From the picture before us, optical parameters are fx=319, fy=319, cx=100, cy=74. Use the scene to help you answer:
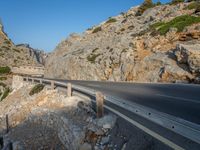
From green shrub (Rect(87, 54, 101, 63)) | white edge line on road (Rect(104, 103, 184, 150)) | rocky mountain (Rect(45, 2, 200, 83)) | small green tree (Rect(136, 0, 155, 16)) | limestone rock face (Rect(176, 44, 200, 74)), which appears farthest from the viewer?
small green tree (Rect(136, 0, 155, 16))

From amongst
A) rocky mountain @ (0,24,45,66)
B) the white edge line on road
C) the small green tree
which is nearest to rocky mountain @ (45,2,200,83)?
the white edge line on road

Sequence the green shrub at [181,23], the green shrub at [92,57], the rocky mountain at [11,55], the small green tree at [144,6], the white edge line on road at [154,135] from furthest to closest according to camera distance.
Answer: the rocky mountain at [11,55], the small green tree at [144,6], the green shrub at [92,57], the green shrub at [181,23], the white edge line on road at [154,135]

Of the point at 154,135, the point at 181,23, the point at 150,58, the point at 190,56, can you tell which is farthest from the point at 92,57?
the point at 154,135

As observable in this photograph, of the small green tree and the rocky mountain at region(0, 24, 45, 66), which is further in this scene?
the rocky mountain at region(0, 24, 45, 66)

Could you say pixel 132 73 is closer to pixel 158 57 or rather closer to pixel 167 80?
pixel 158 57

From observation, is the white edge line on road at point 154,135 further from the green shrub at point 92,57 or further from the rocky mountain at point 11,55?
the rocky mountain at point 11,55

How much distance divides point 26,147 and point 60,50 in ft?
146

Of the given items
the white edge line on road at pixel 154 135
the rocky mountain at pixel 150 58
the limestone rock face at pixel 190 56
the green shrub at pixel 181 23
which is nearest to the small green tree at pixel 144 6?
the rocky mountain at pixel 150 58

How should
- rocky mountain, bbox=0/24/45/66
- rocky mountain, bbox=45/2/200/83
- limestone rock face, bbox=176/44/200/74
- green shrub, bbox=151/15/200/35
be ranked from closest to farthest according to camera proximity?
limestone rock face, bbox=176/44/200/74, rocky mountain, bbox=45/2/200/83, green shrub, bbox=151/15/200/35, rocky mountain, bbox=0/24/45/66

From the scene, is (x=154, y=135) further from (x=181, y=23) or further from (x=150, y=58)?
Answer: (x=181, y=23)

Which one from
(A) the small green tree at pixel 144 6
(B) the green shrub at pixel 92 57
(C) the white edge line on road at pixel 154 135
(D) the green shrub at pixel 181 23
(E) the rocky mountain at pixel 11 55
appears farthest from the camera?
(E) the rocky mountain at pixel 11 55

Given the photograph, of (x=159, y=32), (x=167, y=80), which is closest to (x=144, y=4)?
(x=159, y=32)

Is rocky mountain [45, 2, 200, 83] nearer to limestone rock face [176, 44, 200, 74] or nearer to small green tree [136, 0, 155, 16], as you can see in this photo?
limestone rock face [176, 44, 200, 74]

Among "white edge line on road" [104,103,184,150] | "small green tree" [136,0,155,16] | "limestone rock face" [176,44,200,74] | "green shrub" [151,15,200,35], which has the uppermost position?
"small green tree" [136,0,155,16]
